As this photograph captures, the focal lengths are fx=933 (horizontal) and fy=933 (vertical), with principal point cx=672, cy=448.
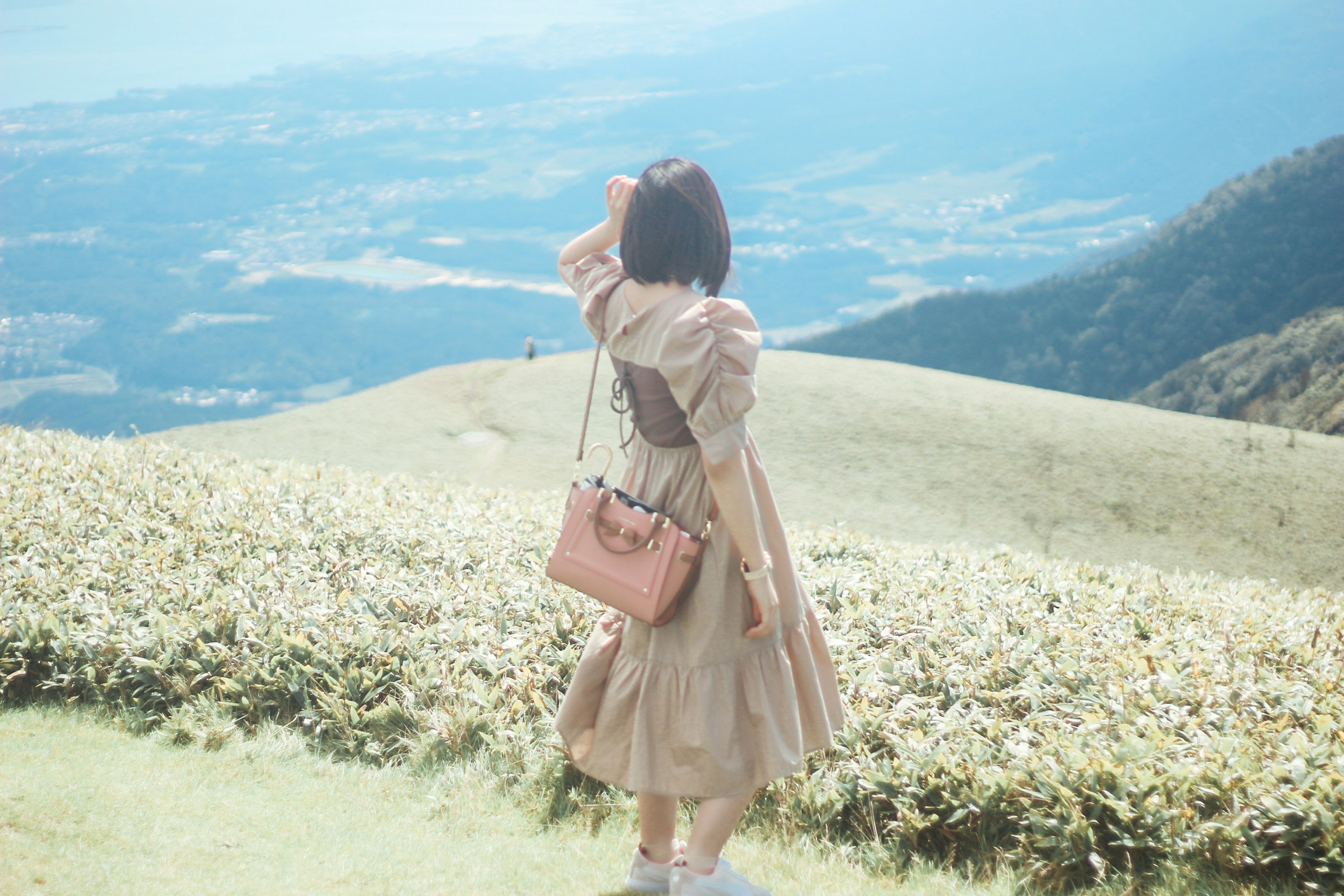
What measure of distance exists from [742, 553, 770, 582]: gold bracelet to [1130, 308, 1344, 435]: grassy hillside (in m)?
18.7

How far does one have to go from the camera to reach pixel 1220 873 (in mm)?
2732

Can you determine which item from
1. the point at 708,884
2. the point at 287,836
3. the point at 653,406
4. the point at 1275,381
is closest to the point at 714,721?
the point at 708,884

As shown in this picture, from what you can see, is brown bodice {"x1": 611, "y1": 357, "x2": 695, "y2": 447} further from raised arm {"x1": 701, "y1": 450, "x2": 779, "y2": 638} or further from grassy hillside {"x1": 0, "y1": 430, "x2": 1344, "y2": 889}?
grassy hillside {"x1": 0, "y1": 430, "x2": 1344, "y2": 889}

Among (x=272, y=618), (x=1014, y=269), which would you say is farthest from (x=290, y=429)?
(x=1014, y=269)

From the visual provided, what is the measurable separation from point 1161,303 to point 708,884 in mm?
71230

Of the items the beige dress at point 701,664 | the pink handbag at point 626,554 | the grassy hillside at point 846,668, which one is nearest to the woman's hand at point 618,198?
the beige dress at point 701,664

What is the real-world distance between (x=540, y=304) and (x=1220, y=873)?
555ft

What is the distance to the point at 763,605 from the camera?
223 cm

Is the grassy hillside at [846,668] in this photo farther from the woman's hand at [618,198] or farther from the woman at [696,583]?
the woman's hand at [618,198]

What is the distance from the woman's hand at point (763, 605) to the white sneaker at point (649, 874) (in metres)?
0.77

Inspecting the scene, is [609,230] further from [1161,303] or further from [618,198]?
[1161,303]

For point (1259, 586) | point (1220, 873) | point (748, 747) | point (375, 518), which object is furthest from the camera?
point (1259, 586)

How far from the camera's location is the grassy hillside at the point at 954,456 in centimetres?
1130

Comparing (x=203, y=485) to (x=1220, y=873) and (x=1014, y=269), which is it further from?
(x=1014, y=269)
